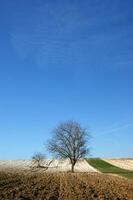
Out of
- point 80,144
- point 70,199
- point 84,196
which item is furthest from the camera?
point 80,144

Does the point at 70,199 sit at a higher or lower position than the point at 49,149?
lower

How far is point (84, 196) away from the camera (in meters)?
28.2

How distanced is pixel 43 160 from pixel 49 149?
79.2 feet

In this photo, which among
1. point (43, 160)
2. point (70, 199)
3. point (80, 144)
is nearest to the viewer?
point (70, 199)

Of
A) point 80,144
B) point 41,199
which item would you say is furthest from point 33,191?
point 80,144

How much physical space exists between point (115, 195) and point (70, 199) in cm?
457

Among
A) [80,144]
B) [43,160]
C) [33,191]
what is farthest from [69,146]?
[33,191]

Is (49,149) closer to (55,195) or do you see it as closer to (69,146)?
(69,146)

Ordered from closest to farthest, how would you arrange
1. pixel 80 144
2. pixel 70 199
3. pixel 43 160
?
pixel 70 199 → pixel 80 144 → pixel 43 160

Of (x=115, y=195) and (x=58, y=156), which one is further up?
(x=58, y=156)

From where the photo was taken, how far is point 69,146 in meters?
79.8

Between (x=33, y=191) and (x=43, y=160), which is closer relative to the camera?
(x=33, y=191)

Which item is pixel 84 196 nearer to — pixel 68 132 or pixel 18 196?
pixel 18 196

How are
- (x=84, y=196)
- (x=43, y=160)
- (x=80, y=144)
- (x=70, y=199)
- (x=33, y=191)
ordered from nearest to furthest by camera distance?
1. (x=70, y=199)
2. (x=84, y=196)
3. (x=33, y=191)
4. (x=80, y=144)
5. (x=43, y=160)
